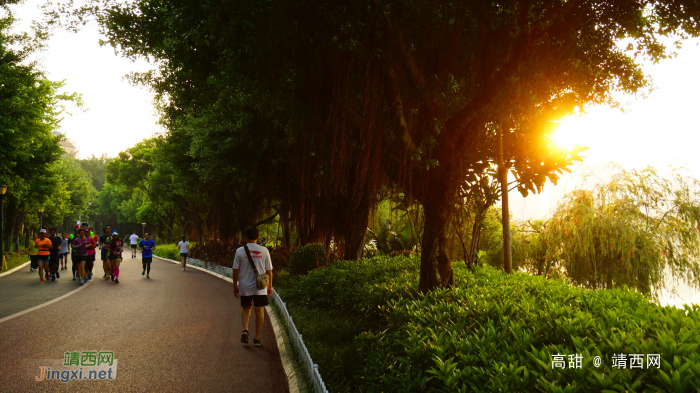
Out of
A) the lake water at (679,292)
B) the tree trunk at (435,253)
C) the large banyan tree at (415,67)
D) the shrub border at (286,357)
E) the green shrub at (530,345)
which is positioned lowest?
the lake water at (679,292)

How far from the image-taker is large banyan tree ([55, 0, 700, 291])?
19.8ft

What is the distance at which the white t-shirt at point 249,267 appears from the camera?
6.79m

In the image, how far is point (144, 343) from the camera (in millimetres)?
6730

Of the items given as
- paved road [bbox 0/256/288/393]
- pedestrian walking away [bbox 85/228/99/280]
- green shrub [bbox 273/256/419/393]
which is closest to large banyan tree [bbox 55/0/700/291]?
green shrub [bbox 273/256/419/393]

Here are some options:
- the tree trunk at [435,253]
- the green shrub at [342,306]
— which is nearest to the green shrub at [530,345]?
the green shrub at [342,306]

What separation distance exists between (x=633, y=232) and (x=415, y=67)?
38.8ft

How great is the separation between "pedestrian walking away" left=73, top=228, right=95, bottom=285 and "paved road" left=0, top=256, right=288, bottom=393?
245cm

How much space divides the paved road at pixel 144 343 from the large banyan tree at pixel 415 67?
2992 millimetres

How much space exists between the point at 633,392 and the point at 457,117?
4966 mm

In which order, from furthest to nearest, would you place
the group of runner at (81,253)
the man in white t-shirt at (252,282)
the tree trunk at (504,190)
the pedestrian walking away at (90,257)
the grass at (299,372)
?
the pedestrian walking away at (90,257)
the group of runner at (81,253)
the tree trunk at (504,190)
the man in white t-shirt at (252,282)
the grass at (299,372)

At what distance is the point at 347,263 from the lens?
1176 cm

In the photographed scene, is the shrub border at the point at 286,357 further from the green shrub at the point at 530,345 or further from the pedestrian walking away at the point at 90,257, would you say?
the pedestrian walking away at the point at 90,257

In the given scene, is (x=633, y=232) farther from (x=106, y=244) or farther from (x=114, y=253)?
(x=106, y=244)

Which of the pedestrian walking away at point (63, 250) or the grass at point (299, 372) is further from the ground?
the pedestrian walking away at point (63, 250)
